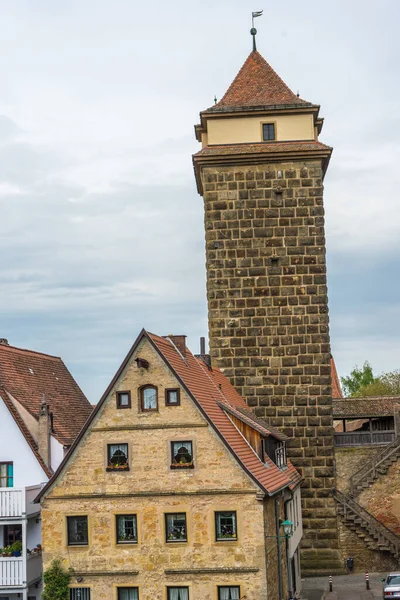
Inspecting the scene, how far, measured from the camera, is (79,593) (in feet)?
108

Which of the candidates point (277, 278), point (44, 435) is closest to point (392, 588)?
point (44, 435)

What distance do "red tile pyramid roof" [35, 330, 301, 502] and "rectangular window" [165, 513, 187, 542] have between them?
9.44 ft

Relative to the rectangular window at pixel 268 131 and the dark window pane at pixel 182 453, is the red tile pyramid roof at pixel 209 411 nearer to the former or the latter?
the dark window pane at pixel 182 453

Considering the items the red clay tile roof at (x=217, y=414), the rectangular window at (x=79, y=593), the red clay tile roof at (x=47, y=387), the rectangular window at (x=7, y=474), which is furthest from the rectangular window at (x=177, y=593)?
the red clay tile roof at (x=47, y=387)

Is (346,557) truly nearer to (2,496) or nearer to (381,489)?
(381,489)

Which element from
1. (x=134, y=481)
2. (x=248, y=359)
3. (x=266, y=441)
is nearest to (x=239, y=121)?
(x=248, y=359)

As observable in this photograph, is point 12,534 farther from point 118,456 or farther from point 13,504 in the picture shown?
point 118,456

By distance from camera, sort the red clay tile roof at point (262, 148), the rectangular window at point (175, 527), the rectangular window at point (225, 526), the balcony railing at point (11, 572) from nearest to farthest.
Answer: the rectangular window at point (225, 526) → the rectangular window at point (175, 527) → the balcony railing at point (11, 572) → the red clay tile roof at point (262, 148)

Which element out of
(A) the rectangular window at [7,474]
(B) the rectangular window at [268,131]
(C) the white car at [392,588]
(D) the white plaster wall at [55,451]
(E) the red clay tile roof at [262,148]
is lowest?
(C) the white car at [392,588]

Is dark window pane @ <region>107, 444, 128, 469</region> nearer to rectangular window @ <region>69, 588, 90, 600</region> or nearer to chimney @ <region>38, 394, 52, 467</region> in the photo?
rectangular window @ <region>69, 588, 90, 600</region>

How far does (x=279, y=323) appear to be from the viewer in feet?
149

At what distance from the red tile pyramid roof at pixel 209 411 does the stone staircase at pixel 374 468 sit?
7.94 metres

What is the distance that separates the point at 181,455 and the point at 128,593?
4936 mm

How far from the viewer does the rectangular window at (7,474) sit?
124 feet
